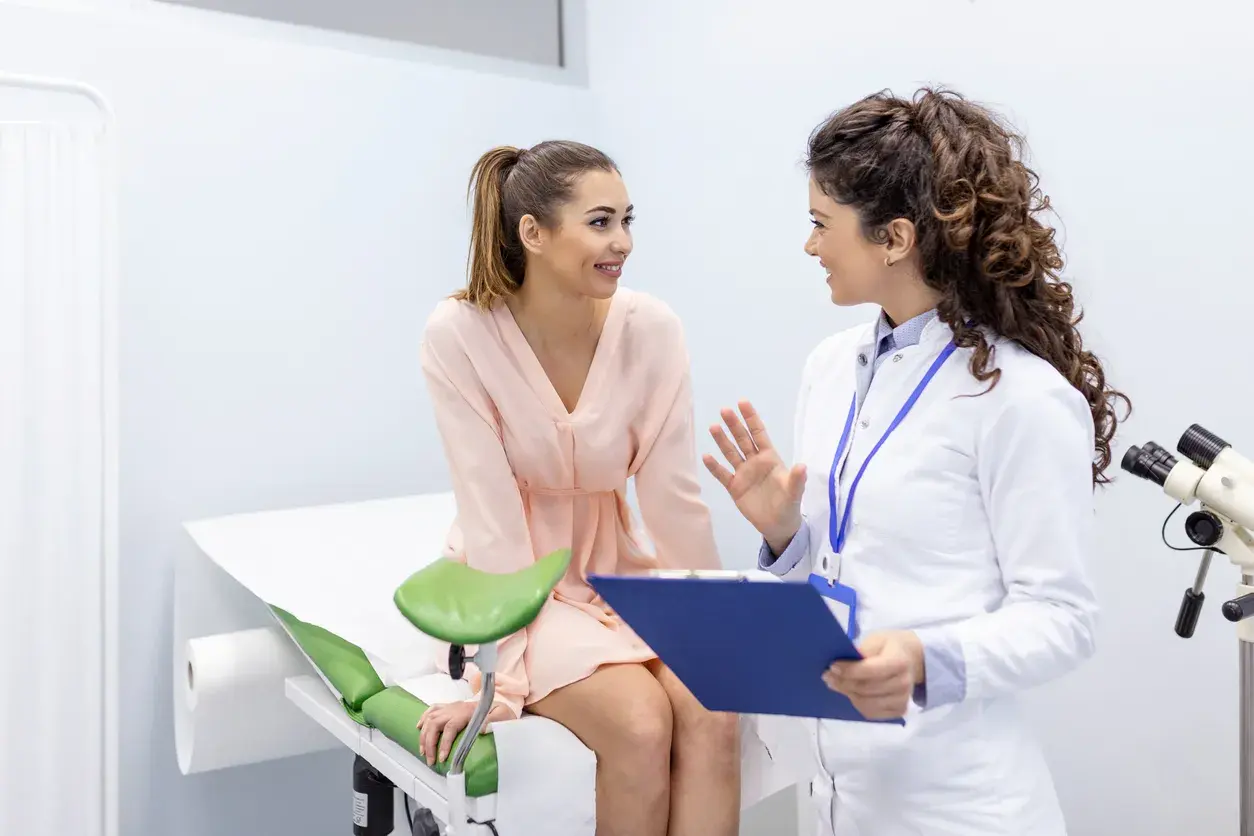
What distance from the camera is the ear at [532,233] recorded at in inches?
70.7

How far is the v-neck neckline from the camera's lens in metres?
1.79

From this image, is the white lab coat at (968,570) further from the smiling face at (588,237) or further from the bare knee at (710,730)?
the smiling face at (588,237)

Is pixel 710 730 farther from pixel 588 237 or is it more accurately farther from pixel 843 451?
pixel 588 237

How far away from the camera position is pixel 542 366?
183 cm

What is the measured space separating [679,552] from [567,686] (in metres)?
0.34

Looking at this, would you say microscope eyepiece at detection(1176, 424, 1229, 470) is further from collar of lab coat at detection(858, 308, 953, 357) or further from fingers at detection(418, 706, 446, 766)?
fingers at detection(418, 706, 446, 766)

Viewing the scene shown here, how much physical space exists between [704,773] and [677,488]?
1.53 feet

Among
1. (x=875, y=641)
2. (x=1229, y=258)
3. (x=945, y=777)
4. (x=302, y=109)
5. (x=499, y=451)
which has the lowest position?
(x=945, y=777)

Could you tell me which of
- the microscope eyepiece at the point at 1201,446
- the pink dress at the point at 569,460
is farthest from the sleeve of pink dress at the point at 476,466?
the microscope eyepiece at the point at 1201,446

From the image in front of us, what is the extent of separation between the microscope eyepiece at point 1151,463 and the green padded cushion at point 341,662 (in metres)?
1.20

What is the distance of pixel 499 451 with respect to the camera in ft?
5.83

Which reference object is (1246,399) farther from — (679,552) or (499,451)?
(499,451)

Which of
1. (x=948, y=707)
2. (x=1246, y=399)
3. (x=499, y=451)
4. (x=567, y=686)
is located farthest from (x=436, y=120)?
(x=948, y=707)

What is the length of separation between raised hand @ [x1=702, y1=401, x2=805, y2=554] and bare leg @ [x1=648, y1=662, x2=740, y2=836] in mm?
395
